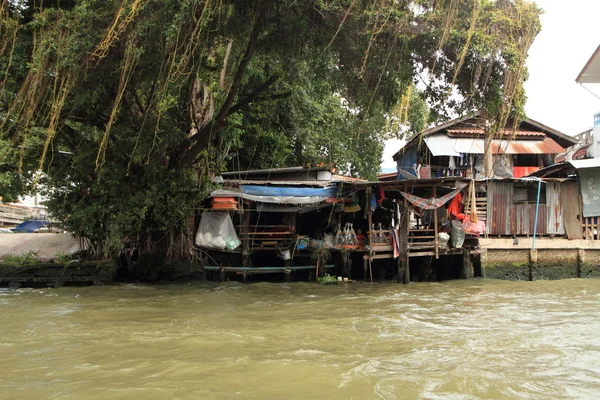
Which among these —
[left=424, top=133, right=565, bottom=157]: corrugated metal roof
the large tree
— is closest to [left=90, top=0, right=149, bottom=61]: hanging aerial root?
the large tree

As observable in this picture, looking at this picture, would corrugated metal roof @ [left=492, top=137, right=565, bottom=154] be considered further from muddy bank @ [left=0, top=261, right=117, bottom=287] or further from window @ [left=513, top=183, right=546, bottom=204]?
muddy bank @ [left=0, top=261, right=117, bottom=287]

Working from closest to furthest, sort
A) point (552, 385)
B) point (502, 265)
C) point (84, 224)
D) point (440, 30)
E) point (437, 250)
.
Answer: point (552, 385) < point (440, 30) < point (84, 224) < point (437, 250) < point (502, 265)

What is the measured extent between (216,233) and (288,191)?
2.29 metres

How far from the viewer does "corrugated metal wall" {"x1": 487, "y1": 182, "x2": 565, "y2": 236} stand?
1548 cm

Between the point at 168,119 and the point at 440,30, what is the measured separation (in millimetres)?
6159

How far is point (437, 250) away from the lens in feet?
43.6

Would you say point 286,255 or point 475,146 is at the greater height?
point 475,146

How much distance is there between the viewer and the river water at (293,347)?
4.10m

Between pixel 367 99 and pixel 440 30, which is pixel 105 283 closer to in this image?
pixel 367 99

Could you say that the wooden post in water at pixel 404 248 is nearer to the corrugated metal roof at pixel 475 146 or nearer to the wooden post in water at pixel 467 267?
the wooden post in water at pixel 467 267

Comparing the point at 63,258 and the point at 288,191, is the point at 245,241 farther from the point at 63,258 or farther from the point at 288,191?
the point at 63,258

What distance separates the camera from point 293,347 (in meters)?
5.61

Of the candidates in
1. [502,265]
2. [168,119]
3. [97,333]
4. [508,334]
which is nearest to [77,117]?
[168,119]

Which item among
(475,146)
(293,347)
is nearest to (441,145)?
(475,146)
